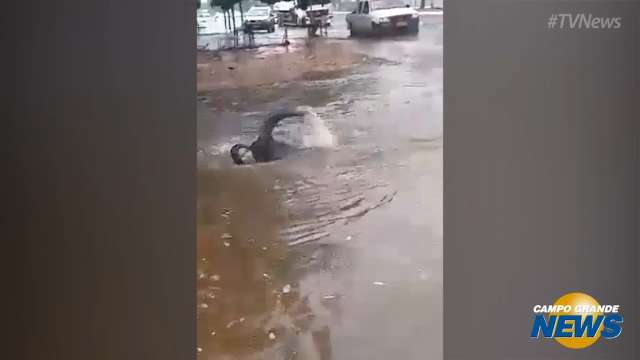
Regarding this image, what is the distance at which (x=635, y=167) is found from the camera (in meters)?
1.44

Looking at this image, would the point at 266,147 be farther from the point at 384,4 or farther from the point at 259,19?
the point at 384,4

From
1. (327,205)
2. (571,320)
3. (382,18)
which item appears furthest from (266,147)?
(571,320)

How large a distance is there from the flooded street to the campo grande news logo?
25 cm

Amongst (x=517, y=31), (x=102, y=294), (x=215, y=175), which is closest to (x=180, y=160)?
(x=215, y=175)

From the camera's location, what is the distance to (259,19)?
1467mm

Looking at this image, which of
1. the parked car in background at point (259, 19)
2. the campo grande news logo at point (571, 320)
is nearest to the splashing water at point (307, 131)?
the parked car in background at point (259, 19)

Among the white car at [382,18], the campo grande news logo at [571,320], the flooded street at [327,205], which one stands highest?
the white car at [382,18]

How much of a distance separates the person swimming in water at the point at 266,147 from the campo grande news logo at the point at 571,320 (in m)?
0.72

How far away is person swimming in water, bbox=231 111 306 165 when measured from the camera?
146 cm

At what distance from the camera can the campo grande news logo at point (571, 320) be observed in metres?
1.44

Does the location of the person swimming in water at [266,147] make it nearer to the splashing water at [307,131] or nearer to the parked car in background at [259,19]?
the splashing water at [307,131]

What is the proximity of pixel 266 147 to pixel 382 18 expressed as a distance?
1.36 ft

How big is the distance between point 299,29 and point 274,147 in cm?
29

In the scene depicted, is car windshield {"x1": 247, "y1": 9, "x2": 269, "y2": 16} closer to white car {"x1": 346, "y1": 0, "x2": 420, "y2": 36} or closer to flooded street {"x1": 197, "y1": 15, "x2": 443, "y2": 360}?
flooded street {"x1": 197, "y1": 15, "x2": 443, "y2": 360}
